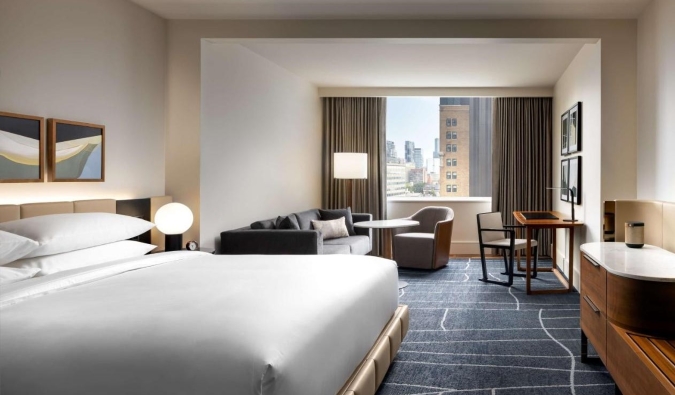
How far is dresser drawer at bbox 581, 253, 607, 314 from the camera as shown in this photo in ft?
8.30

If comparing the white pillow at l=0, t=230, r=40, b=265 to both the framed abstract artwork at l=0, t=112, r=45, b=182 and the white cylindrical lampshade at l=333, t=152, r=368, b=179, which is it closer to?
the framed abstract artwork at l=0, t=112, r=45, b=182

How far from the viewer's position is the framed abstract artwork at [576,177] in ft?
17.1

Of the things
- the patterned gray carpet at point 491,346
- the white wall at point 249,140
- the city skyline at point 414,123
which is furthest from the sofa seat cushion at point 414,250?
the city skyline at point 414,123

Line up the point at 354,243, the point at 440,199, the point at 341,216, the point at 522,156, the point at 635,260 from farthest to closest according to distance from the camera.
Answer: the point at 440,199
the point at 522,156
the point at 341,216
the point at 354,243
the point at 635,260

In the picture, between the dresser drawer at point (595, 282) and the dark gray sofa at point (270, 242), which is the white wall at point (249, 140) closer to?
the dark gray sofa at point (270, 242)

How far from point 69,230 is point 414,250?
4.36 meters

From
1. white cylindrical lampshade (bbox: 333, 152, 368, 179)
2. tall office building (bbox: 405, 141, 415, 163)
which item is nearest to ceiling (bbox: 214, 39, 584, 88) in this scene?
white cylindrical lampshade (bbox: 333, 152, 368, 179)

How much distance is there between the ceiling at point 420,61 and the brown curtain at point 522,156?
408 millimetres

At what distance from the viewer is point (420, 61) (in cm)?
569

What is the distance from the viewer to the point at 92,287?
2.25 metres

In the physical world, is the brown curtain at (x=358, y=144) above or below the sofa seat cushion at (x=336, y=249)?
above

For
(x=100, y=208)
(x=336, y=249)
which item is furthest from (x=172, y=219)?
(x=336, y=249)

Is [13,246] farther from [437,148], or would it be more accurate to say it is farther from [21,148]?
[437,148]

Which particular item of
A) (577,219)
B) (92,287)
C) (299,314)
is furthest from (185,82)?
(577,219)
